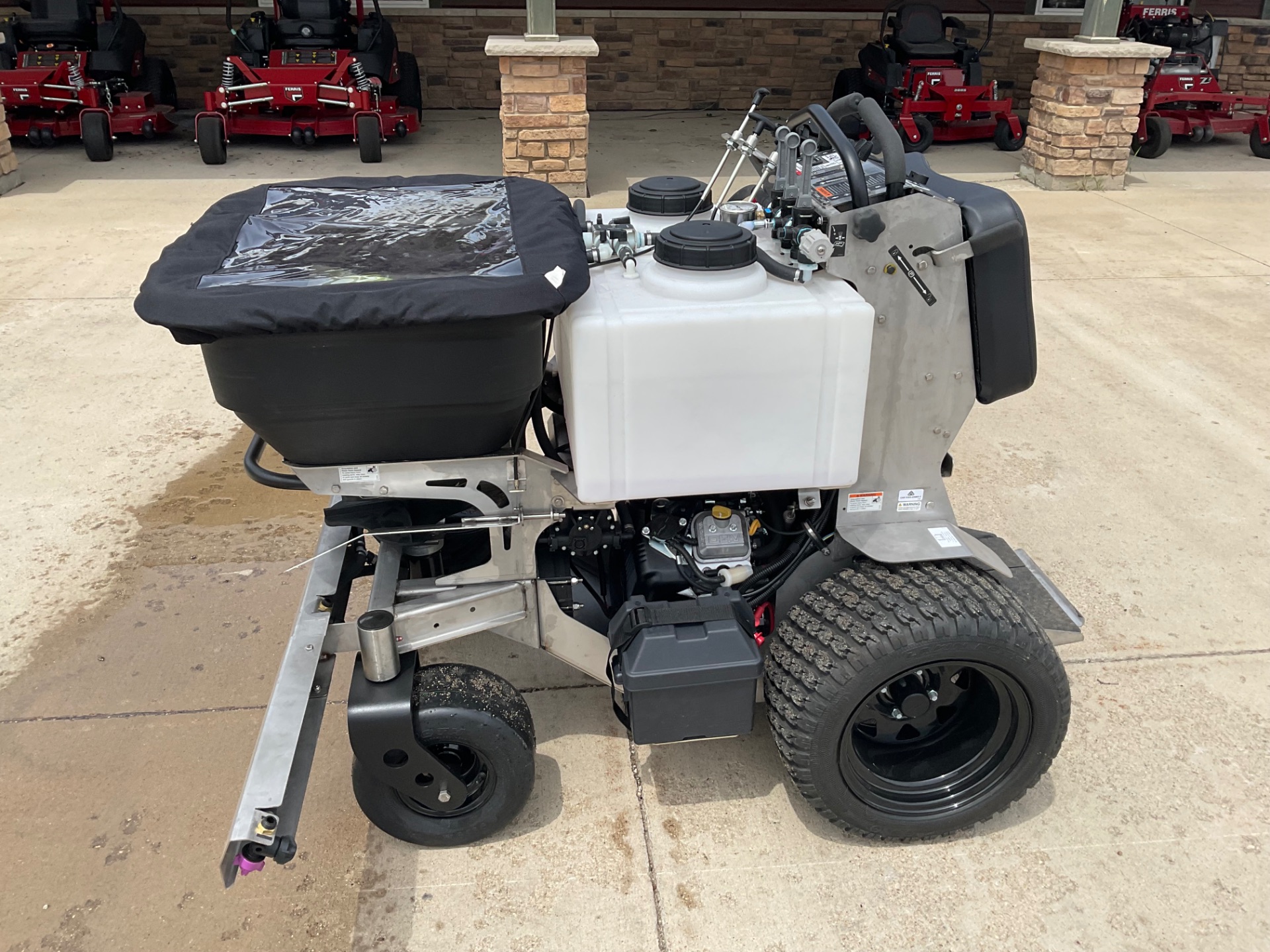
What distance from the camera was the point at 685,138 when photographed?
392 inches

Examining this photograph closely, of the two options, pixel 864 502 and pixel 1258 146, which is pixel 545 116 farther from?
pixel 1258 146

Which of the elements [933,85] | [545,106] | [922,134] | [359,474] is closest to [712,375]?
[359,474]

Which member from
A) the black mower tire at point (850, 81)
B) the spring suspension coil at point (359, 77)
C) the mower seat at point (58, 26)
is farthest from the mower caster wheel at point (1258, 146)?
the mower seat at point (58, 26)

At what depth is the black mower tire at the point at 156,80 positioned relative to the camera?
964 cm

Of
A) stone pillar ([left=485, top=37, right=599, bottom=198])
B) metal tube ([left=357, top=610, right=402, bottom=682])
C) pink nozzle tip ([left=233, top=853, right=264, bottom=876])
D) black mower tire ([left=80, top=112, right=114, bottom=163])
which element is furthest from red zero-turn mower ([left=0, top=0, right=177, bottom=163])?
pink nozzle tip ([left=233, top=853, right=264, bottom=876])

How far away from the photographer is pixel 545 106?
22.4 ft

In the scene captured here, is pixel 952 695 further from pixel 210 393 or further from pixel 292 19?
pixel 292 19

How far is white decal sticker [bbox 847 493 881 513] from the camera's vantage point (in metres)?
2.12

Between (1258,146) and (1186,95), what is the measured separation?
0.83 metres

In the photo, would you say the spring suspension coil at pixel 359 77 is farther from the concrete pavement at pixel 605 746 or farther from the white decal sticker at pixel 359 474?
the white decal sticker at pixel 359 474

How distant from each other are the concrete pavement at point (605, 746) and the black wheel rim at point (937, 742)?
0.13 m

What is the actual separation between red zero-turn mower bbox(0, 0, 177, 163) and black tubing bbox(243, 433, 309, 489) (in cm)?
748

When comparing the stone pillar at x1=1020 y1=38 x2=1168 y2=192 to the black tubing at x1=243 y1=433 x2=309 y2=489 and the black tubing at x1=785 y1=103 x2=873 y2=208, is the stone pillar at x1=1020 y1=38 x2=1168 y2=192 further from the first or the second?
the black tubing at x1=243 y1=433 x2=309 y2=489

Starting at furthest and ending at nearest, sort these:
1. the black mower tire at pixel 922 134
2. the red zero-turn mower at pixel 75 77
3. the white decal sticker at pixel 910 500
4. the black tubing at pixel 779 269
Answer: the black mower tire at pixel 922 134, the red zero-turn mower at pixel 75 77, the white decal sticker at pixel 910 500, the black tubing at pixel 779 269
